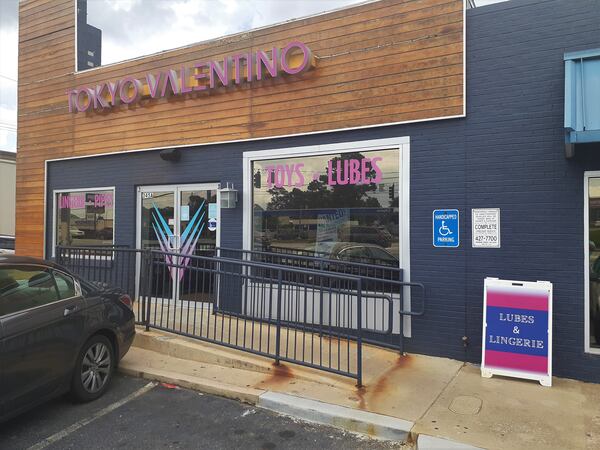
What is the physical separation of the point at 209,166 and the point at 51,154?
4.17 metres

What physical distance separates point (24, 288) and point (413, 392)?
379 cm

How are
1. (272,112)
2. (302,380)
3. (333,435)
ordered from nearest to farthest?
(333,435) → (302,380) → (272,112)

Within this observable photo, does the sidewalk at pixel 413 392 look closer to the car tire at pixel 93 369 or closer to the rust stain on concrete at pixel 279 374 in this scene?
the rust stain on concrete at pixel 279 374

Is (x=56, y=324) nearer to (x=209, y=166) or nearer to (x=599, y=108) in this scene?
(x=209, y=166)

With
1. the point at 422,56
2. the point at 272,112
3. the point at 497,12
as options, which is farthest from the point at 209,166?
the point at 497,12

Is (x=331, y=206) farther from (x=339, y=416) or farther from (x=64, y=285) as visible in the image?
(x=64, y=285)

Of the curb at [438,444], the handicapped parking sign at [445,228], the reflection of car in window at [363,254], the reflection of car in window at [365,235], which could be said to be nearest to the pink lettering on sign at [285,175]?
the reflection of car in window at [365,235]

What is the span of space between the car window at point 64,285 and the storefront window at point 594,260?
553cm

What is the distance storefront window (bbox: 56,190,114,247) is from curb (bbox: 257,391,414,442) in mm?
5979

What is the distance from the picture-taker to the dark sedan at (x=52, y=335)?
145 inches

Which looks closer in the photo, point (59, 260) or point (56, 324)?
point (56, 324)

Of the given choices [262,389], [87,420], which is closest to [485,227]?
[262,389]

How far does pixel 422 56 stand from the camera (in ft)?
20.1

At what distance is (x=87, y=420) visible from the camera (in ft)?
13.9
